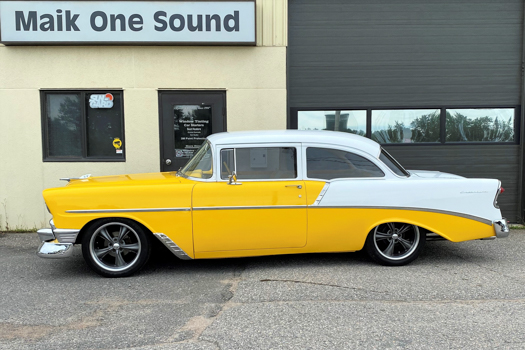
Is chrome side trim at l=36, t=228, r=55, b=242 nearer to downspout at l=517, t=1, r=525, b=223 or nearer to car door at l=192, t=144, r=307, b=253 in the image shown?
car door at l=192, t=144, r=307, b=253

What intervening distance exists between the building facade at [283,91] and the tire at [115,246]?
2817 mm

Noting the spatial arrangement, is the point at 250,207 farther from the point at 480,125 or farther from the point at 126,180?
the point at 480,125

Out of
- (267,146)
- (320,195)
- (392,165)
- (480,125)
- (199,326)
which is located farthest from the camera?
(480,125)

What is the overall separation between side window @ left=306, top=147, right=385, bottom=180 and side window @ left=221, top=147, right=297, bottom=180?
0.68 feet

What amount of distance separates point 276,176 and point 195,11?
12.1 feet

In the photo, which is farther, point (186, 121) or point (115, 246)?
point (186, 121)

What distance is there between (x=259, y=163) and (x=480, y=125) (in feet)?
16.0

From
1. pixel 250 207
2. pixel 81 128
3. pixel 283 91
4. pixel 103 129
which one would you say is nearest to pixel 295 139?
pixel 250 207

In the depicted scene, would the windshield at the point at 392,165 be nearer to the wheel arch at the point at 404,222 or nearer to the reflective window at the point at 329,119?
the wheel arch at the point at 404,222

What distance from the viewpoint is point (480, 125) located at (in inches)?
305

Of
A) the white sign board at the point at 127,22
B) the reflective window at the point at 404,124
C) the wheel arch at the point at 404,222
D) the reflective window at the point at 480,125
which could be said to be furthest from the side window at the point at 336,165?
the reflective window at the point at 480,125

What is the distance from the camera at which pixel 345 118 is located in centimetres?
772

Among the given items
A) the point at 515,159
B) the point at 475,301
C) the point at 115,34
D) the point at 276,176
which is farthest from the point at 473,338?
the point at 115,34

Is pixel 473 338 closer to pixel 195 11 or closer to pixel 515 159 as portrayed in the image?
pixel 515 159
